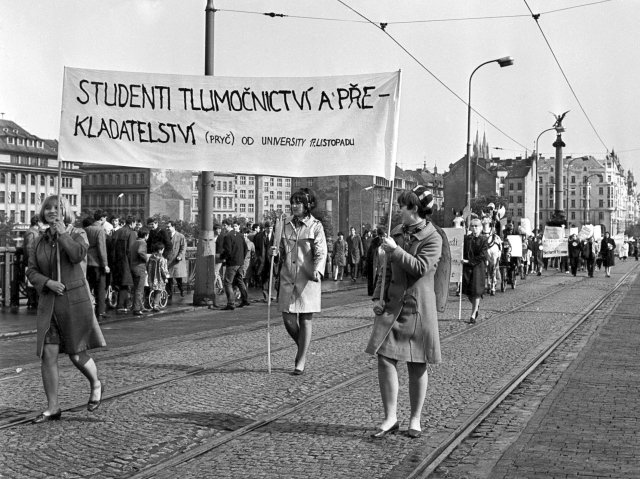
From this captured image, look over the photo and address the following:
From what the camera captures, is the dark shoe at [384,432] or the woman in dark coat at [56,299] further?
the woman in dark coat at [56,299]

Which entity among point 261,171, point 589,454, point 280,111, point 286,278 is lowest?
point 589,454

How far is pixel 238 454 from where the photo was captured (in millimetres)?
6418

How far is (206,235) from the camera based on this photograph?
64.5ft

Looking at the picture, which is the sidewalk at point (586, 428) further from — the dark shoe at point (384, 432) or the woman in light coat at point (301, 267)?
the woman in light coat at point (301, 267)

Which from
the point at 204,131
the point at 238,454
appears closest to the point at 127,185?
the point at 204,131

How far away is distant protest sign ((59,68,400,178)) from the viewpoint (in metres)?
13.1

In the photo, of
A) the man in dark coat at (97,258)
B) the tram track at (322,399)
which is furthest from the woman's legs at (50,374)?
the man in dark coat at (97,258)

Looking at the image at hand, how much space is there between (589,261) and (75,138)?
30.3 metres

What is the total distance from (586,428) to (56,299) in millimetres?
4337

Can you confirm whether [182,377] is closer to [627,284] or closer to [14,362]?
[14,362]

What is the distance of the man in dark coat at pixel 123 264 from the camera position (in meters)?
17.8

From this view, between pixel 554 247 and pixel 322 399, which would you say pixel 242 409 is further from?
pixel 554 247

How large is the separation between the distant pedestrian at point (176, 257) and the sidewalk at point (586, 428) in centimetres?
1094

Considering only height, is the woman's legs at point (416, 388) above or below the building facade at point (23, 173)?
below
